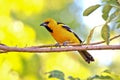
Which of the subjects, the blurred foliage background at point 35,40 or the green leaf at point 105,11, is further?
the blurred foliage background at point 35,40

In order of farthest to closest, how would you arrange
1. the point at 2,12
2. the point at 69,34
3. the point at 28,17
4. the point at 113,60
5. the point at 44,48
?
the point at 113,60 → the point at 28,17 → the point at 2,12 → the point at 69,34 → the point at 44,48

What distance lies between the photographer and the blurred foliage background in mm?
3941

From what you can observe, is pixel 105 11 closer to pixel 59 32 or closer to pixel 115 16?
pixel 115 16

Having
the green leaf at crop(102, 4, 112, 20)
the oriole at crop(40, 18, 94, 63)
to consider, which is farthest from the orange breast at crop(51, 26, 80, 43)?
the green leaf at crop(102, 4, 112, 20)

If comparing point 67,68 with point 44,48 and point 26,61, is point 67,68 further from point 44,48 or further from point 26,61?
point 44,48

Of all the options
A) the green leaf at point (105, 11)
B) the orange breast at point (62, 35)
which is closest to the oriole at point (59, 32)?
the orange breast at point (62, 35)

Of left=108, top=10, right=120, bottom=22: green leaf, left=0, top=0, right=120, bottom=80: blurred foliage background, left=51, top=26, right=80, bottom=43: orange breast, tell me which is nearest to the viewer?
left=108, top=10, right=120, bottom=22: green leaf

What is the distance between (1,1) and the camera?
14.8 feet

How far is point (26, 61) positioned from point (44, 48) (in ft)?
9.55

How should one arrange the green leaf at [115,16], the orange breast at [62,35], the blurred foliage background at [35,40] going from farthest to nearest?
1. the blurred foliage background at [35,40]
2. the orange breast at [62,35]
3. the green leaf at [115,16]

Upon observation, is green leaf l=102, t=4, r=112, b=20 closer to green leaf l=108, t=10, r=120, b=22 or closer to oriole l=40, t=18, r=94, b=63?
green leaf l=108, t=10, r=120, b=22

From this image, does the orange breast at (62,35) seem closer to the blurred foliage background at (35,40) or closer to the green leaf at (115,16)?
the blurred foliage background at (35,40)

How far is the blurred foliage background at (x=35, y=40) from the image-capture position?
3941 millimetres

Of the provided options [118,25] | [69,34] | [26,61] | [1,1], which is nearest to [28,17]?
[1,1]
